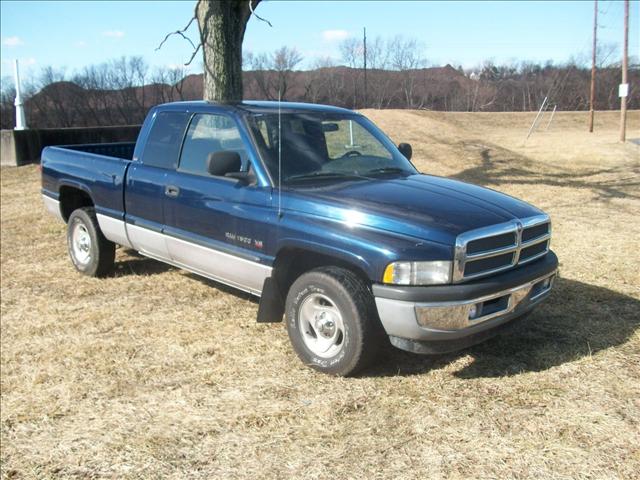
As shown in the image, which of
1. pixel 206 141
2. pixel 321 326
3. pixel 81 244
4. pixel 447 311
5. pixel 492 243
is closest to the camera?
pixel 447 311

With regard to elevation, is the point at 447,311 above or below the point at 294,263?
below

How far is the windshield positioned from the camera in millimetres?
4707

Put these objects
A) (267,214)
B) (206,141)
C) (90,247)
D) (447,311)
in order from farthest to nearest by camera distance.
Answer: (90,247) < (206,141) < (267,214) < (447,311)

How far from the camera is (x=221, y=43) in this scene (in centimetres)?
953

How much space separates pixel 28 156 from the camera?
55.9 feet

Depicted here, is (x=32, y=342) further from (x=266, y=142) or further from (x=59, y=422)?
(x=266, y=142)

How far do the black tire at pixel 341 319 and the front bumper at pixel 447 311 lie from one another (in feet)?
0.38

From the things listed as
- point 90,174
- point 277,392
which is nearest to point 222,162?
point 277,392

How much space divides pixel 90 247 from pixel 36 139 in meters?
12.2

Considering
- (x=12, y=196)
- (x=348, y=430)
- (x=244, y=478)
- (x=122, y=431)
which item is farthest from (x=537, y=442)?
(x=12, y=196)

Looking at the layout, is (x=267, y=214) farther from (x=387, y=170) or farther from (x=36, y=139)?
(x=36, y=139)

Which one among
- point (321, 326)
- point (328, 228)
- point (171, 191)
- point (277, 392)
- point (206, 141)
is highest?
point (206, 141)

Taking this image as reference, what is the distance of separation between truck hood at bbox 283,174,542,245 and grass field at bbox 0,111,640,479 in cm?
106

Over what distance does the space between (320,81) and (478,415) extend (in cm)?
860
